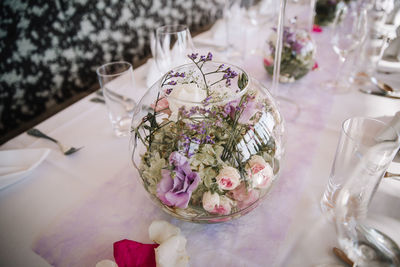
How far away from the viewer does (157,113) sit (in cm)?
56

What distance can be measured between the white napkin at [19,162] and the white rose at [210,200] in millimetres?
573

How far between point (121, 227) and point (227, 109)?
0.41m

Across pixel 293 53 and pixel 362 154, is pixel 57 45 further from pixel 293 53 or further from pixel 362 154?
pixel 362 154

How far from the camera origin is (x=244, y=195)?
0.55 metres

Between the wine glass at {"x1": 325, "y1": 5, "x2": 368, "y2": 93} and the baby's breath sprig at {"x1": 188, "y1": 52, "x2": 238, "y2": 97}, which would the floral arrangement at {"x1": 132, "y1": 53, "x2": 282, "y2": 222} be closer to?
the baby's breath sprig at {"x1": 188, "y1": 52, "x2": 238, "y2": 97}

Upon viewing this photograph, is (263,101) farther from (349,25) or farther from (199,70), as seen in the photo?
(349,25)

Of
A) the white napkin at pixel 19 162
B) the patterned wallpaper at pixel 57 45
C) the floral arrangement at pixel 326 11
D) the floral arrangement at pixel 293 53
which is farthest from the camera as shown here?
the floral arrangement at pixel 326 11

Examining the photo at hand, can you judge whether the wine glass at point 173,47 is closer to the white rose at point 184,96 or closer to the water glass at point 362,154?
the white rose at point 184,96

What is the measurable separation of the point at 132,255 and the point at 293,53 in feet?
3.29

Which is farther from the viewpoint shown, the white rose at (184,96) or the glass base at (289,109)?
the glass base at (289,109)

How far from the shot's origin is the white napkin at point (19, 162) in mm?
779

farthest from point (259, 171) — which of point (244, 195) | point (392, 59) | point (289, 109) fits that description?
point (392, 59)

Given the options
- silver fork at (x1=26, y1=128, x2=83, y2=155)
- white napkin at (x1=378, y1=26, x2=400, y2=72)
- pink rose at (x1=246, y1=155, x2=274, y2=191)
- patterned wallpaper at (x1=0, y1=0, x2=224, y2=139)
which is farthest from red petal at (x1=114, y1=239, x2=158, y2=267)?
white napkin at (x1=378, y1=26, x2=400, y2=72)

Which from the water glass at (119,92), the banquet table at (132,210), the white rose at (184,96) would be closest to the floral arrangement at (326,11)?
the banquet table at (132,210)
